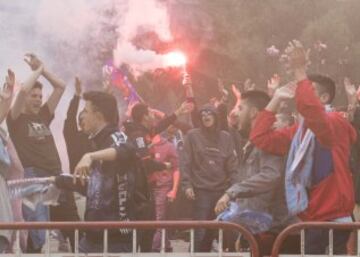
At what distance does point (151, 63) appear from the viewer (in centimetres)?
487

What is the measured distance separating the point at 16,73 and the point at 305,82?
2.15 m

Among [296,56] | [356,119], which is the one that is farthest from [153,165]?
[356,119]

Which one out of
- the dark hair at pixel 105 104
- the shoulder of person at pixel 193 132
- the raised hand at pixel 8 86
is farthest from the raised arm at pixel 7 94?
the shoulder of person at pixel 193 132

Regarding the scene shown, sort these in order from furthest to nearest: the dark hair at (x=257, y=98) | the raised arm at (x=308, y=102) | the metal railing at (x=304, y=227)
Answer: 1. the dark hair at (x=257, y=98)
2. the raised arm at (x=308, y=102)
3. the metal railing at (x=304, y=227)

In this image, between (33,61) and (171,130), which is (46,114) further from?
(171,130)

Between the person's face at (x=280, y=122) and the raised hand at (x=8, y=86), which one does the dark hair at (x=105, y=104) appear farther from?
the person's face at (x=280, y=122)

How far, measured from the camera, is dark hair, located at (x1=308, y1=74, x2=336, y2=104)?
4.79m

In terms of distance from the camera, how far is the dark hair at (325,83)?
15.7 feet

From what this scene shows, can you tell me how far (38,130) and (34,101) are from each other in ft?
0.74

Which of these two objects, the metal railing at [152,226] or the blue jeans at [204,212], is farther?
the blue jeans at [204,212]

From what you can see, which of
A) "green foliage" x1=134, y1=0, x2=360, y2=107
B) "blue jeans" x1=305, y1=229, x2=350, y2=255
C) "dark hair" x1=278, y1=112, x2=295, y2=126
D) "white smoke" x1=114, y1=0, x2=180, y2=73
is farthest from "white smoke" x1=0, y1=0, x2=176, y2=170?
"blue jeans" x1=305, y1=229, x2=350, y2=255

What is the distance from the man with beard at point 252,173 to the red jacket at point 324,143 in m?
0.07

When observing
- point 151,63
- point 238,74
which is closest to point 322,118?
point 238,74

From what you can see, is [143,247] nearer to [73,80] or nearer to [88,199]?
[88,199]
